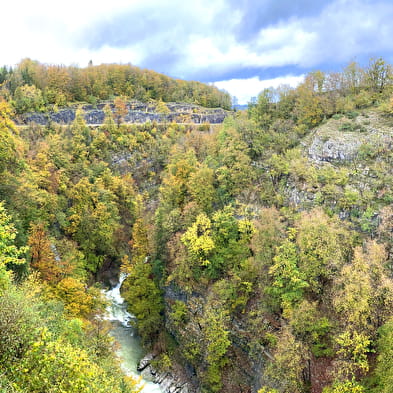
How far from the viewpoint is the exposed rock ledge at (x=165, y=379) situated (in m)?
28.6

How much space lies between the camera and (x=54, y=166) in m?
43.8

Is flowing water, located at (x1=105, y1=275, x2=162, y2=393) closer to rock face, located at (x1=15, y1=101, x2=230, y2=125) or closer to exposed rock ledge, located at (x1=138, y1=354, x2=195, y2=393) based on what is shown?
exposed rock ledge, located at (x1=138, y1=354, x2=195, y2=393)

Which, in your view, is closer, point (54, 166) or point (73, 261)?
point (73, 261)

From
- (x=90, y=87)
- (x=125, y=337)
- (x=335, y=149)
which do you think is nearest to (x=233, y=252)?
(x=125, y=337)

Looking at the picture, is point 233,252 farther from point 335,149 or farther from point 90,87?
point 90,87

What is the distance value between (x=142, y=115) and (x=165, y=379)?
193 ft

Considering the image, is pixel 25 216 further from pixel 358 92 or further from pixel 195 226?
pixel 358 92

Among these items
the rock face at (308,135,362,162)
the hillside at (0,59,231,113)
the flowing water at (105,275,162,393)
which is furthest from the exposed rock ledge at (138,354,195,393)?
the hillside at (0,59,231,113)

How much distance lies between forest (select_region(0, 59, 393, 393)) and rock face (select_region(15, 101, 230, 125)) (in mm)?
5448

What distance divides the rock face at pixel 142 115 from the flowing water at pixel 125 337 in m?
37.8

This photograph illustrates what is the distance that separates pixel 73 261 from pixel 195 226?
14676mm

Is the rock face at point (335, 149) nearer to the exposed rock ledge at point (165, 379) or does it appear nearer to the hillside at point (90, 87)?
the exposed rock ledge at point (165, 379)


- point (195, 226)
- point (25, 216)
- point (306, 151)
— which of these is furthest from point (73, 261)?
point (306, 151)

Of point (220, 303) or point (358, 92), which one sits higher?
point (358, 92)
